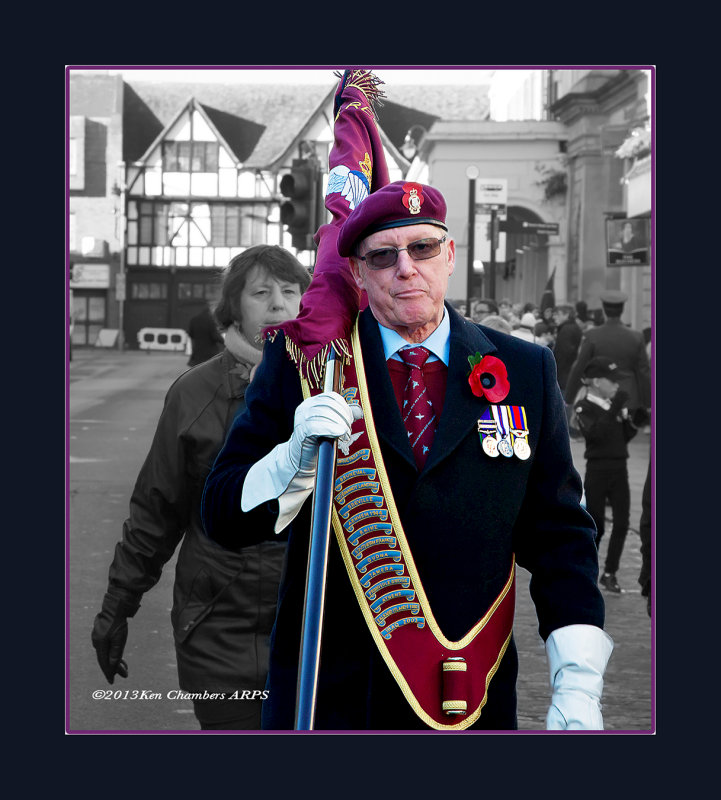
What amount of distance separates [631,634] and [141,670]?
194 cm

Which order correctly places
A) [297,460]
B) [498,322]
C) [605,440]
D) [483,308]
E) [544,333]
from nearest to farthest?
[297,460] < [498,322] < [483,308] < [544,333] < [605,440]

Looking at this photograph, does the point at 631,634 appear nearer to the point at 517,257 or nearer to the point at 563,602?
the point at 517,257

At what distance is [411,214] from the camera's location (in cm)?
353

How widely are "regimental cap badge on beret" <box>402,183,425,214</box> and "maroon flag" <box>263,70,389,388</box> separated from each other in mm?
365

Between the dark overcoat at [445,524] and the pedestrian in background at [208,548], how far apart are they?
0.88m

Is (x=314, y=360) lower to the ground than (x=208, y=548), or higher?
higher

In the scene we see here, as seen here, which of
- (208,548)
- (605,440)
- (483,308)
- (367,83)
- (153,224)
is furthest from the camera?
(605,440)

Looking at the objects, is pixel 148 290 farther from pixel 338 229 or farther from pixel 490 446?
pixel 490 446

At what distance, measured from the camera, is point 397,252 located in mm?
3508

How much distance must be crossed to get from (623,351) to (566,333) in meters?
0.27

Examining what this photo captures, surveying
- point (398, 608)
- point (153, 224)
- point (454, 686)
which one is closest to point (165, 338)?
point (153, 224)

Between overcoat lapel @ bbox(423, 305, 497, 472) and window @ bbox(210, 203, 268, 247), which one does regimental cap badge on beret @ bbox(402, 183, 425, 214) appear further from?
window @ bbox(210, 203, 268, 247)
